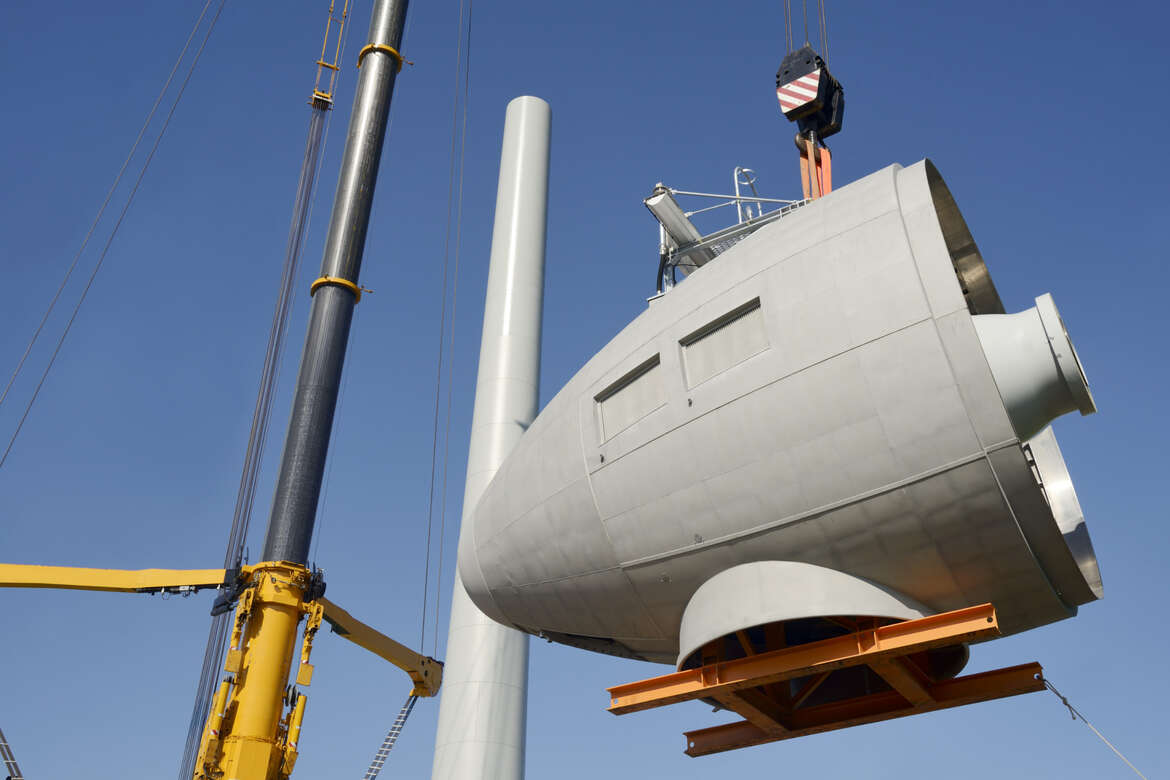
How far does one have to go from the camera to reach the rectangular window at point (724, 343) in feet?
39.3

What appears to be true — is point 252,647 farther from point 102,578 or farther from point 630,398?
point 630,398

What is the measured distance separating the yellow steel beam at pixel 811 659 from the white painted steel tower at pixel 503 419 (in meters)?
9.74

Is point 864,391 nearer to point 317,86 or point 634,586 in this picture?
point 634,586

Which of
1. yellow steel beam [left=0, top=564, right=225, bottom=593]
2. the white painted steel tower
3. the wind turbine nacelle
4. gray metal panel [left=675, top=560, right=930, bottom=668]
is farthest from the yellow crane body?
gray metal panel [left=675, top=560, right=930, bottom=668]

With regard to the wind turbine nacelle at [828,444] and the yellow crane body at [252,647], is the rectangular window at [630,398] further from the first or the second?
the yellow crane body at [252,647]

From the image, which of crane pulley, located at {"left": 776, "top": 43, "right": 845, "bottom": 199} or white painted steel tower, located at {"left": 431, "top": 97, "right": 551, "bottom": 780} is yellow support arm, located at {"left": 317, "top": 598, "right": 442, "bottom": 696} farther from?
crane pulley, located at {"left": 776, "top": 43, "right": 845, "bottom": 199}

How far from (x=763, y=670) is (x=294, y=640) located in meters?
13.6

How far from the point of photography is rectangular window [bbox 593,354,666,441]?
13.0m

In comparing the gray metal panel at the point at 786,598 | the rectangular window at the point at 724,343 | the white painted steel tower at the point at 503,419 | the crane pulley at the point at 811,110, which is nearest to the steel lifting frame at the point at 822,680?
the gray metal panel at the point at 786,598

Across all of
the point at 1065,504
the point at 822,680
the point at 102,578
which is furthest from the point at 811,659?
the point at 102,578

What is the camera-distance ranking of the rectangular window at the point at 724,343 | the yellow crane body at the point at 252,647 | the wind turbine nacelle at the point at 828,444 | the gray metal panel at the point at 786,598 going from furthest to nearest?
the yellow crane body at the point at 252,647, the rectangular window at the point at 724,343, the gray metal panel at the point at 786,598, the wind turbine nacelle at the point at 828,444

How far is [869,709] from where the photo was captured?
1406cm

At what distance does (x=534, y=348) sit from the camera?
114ft

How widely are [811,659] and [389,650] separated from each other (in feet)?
60.1
